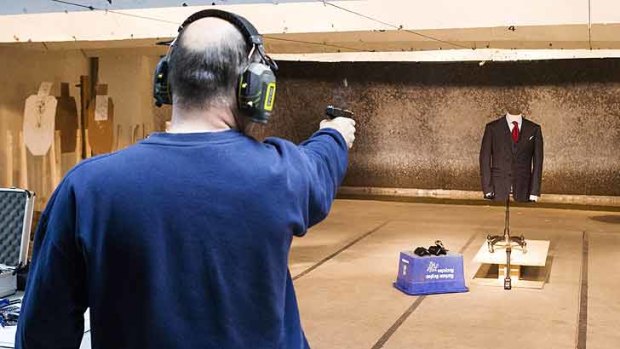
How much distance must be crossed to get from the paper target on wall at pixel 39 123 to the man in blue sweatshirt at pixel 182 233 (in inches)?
251

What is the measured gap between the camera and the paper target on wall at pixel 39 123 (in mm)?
7141

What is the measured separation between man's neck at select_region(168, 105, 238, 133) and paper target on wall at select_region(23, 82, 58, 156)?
21.1 ft

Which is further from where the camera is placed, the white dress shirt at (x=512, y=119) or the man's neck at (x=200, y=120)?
the white dress shirt at (x=512, y=119)

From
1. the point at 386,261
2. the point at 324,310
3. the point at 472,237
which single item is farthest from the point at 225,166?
the point at 472,237

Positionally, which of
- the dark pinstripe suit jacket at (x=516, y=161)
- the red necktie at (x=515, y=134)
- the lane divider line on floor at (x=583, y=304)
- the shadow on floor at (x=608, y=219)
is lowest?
the lane divider line on floor at (x=583, y=304)

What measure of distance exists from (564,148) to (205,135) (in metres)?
10.2

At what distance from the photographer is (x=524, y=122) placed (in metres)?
7.07

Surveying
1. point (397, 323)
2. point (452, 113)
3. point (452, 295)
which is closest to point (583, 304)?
point (452, 295)

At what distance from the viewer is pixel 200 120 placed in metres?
1.16

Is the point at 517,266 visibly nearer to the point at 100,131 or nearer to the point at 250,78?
the point at 100,131

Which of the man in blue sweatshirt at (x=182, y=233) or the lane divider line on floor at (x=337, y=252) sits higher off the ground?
the man in blue sweatshirt at (x=182, y=233)

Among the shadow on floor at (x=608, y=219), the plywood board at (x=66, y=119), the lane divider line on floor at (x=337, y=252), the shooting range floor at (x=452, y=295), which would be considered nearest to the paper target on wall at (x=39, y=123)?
the plywood board at (x=66, y=119)

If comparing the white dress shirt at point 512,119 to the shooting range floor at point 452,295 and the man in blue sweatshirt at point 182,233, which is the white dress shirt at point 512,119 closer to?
the shooting range floor at point 452,295

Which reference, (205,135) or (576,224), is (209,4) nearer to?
(205,135)
